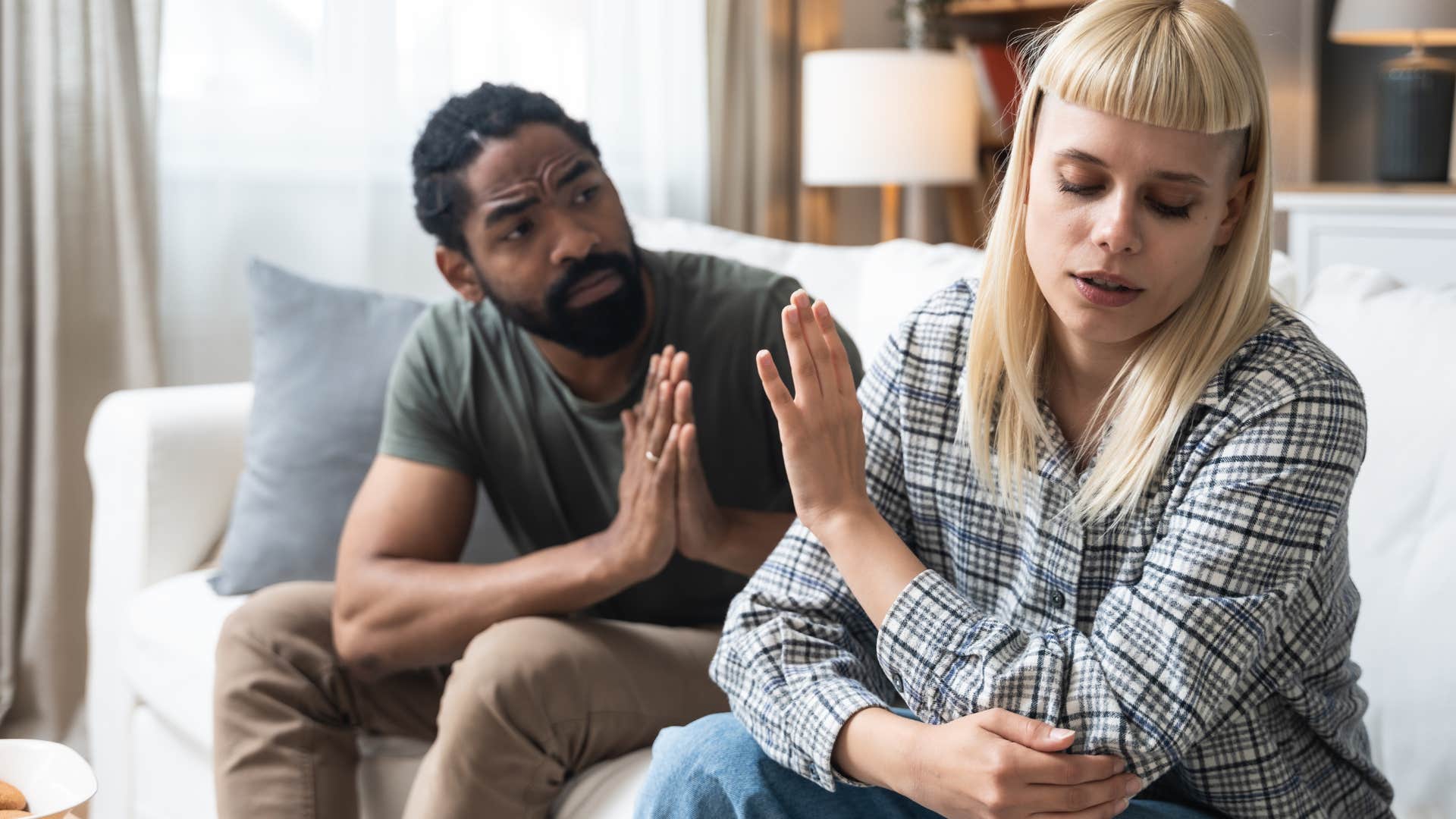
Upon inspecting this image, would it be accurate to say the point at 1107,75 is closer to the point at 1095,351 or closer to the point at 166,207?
the point at 1095,351

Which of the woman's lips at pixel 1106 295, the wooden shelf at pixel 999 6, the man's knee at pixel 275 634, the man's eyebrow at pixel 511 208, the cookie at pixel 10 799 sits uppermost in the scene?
the wooden shelf at pixel 999 6

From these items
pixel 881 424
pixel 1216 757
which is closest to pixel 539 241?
pixel 881 424

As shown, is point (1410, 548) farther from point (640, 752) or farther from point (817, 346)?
point (640, 752)

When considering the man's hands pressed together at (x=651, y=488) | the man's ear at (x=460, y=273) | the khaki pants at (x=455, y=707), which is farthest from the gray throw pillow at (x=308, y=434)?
the man's hands pressed together at (x=651, y=488)

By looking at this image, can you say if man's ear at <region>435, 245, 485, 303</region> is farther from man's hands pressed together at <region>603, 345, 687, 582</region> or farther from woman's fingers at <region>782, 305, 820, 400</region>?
woman's fingers at <region>782, 305, 820, 400</region>

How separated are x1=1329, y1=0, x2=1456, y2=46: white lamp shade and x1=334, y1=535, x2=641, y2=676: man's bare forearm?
1.96 meters

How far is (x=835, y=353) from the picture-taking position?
104cm

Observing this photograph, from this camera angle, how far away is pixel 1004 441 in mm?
1074

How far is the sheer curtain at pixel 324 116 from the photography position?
94.0 inches

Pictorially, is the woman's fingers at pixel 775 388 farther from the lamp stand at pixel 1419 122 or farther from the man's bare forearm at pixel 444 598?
the lamp stand at pixel 1419 122

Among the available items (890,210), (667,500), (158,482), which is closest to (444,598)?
(667,500)

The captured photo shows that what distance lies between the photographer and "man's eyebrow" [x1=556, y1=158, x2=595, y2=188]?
4.74 feet

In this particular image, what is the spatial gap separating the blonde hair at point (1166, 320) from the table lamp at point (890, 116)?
5.83ft

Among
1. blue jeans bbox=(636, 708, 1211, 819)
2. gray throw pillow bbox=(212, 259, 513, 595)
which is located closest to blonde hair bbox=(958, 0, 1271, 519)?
blue jeans bbox=(636, 708, 1211, 819)
